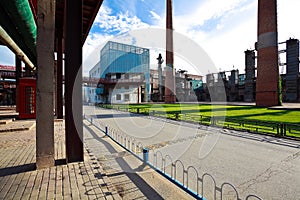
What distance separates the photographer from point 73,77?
527 centimetres

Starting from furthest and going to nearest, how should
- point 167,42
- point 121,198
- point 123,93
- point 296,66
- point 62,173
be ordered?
point 123,93 → point 167,42 → point 296,66 → point 62,173 → point 121,198

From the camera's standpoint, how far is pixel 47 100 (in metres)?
4.94

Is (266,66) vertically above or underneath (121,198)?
above

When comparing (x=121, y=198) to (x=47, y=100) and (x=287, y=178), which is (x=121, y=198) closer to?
(x=47, y=100)

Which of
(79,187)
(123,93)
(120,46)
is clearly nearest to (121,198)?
(79,187)

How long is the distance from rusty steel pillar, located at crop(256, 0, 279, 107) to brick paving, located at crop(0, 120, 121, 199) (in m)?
26.3

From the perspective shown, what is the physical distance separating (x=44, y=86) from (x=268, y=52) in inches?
1101

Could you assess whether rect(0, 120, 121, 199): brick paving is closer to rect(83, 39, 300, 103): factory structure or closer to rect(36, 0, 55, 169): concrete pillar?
rect(36, 0, 55, 169): concrete pillar

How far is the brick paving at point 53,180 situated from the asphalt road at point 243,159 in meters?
2.03

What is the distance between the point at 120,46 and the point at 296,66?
4120 cm

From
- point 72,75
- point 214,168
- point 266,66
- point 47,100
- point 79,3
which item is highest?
point 266,66

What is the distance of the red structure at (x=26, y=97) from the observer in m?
14.6

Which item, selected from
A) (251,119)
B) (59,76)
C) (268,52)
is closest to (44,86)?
(59,76)

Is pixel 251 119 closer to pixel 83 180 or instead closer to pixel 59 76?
pixel 83 180
